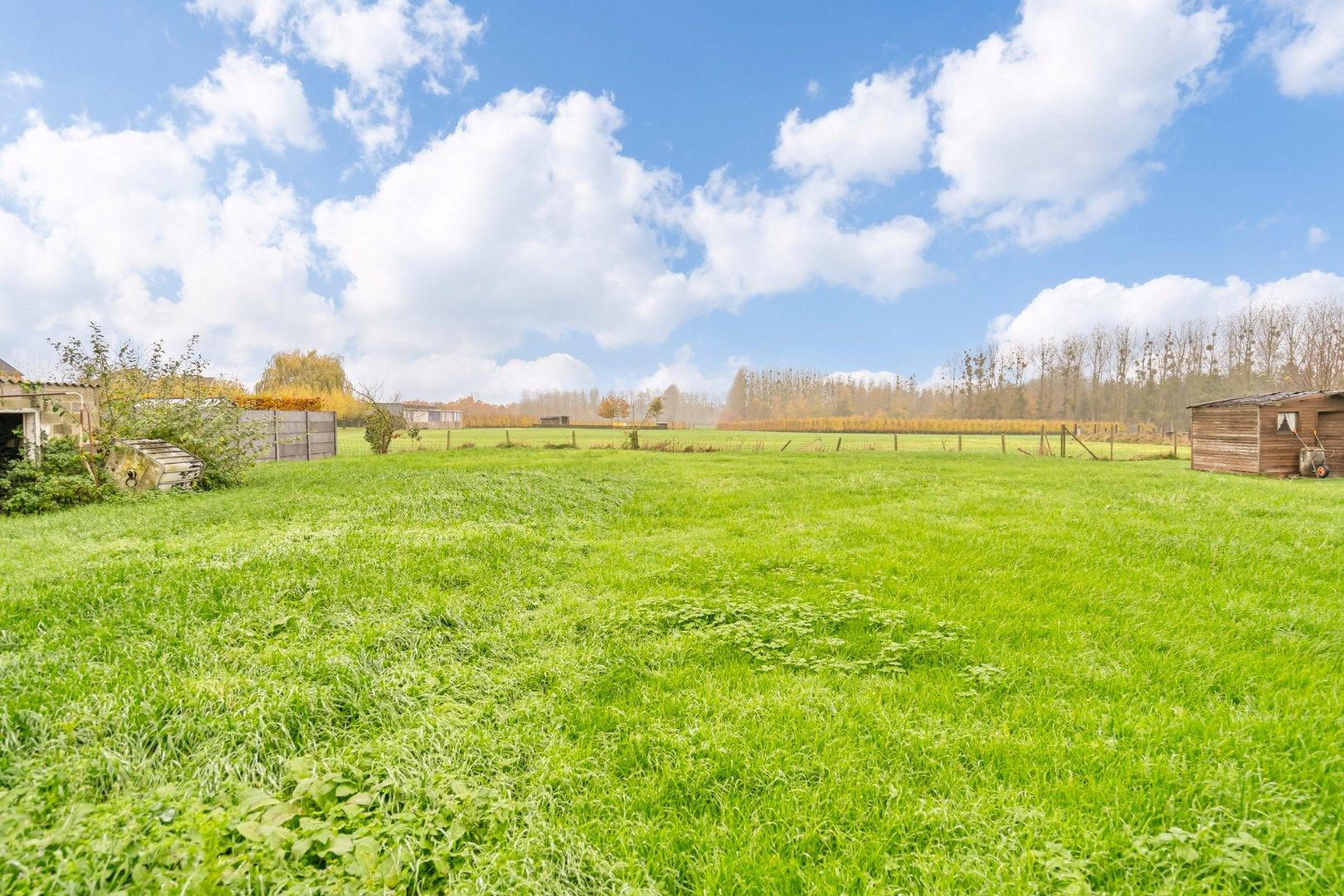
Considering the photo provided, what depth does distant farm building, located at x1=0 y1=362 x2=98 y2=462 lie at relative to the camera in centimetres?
920

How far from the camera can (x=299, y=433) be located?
2048 cm

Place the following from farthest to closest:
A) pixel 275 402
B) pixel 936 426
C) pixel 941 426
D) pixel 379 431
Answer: pixel 936 426, pixel 941 426, pixel 275 402, pixel 379 431

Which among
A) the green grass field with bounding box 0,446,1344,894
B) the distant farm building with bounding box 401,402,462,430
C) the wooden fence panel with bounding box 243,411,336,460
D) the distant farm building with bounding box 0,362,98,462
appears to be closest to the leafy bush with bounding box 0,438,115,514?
the distant farm building with bounding box 0,362,98,462

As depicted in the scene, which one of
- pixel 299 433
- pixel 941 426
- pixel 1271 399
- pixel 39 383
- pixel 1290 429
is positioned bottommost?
pixel 1290 429

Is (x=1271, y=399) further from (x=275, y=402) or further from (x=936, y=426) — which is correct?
(x=275, y=402)

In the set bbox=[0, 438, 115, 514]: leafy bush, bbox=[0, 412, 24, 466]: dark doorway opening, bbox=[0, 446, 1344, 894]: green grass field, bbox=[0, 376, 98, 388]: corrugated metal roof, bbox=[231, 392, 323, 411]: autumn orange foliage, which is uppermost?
bbox=[231, 392, 323, 411]: autumn orange foliage

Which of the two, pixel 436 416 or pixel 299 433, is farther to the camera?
pixel 436 416

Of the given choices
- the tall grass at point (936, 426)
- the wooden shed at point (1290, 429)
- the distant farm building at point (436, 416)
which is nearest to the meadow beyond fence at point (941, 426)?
the tall grass at point (936, 426)

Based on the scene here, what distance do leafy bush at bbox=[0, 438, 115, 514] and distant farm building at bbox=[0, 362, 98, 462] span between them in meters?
0.25

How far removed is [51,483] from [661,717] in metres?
11.9

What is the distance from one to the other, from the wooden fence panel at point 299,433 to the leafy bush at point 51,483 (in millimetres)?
9179

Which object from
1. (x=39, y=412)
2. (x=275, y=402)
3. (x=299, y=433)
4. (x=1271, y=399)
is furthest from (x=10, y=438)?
(x=1271, y=399)

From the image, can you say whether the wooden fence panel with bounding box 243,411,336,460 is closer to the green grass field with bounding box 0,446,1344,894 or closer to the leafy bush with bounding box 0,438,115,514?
the leafy bush with bounding box 0,438,115,514

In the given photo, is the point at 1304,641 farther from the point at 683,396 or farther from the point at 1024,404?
the point at 683,396
